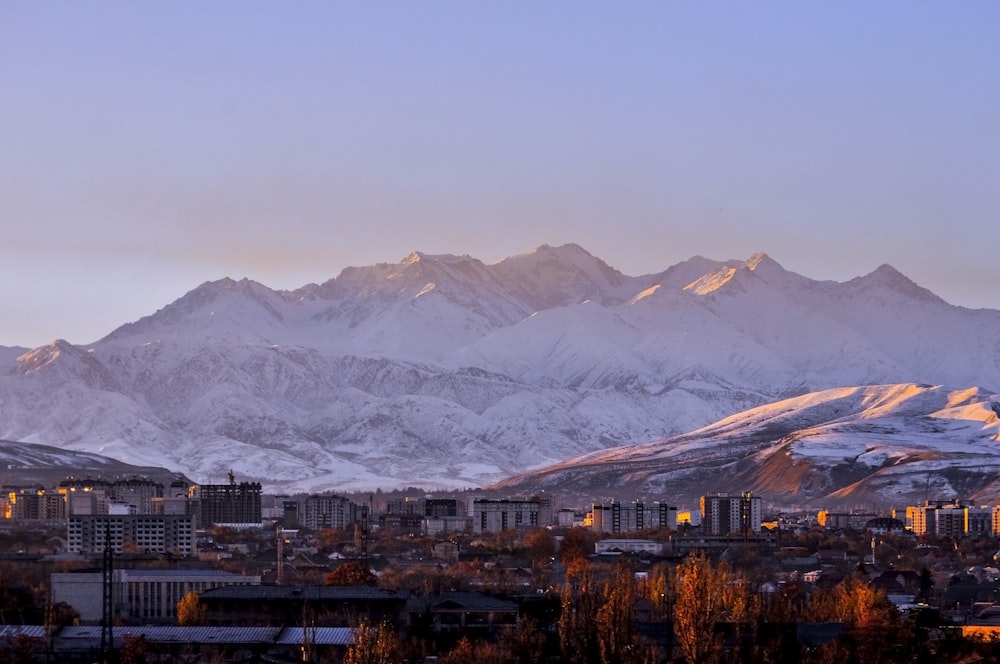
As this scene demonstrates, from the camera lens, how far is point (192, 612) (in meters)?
60.1

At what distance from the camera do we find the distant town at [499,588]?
1971 inches

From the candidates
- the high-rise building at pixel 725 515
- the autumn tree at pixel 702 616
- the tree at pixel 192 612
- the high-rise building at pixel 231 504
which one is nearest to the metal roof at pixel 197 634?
the tree at pixel 192 612

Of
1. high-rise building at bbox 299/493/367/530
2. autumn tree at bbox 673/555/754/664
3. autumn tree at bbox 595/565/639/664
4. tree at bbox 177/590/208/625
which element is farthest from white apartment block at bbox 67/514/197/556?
autumn tree at bbox 595/565/639/664

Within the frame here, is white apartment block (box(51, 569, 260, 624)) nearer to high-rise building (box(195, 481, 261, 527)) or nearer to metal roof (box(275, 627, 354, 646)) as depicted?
metal roof (box(275, 627, 354, 646))

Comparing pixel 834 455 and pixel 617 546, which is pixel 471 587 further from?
pixel 834 455

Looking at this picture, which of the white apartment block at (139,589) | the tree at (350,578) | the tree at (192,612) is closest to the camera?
the tree at (192,612)

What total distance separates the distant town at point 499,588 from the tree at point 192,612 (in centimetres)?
10

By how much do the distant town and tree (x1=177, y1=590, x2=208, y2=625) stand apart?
0.32ft

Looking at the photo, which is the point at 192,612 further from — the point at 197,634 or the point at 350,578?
the point at 350,578

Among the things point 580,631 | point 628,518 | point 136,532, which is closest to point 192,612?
point 580,631

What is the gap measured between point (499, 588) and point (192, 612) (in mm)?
14767

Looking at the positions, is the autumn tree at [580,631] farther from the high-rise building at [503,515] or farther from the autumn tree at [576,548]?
the high-rise building at [503,515]

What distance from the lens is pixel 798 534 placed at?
401ft

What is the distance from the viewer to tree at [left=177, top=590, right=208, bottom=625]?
59.6 meters
